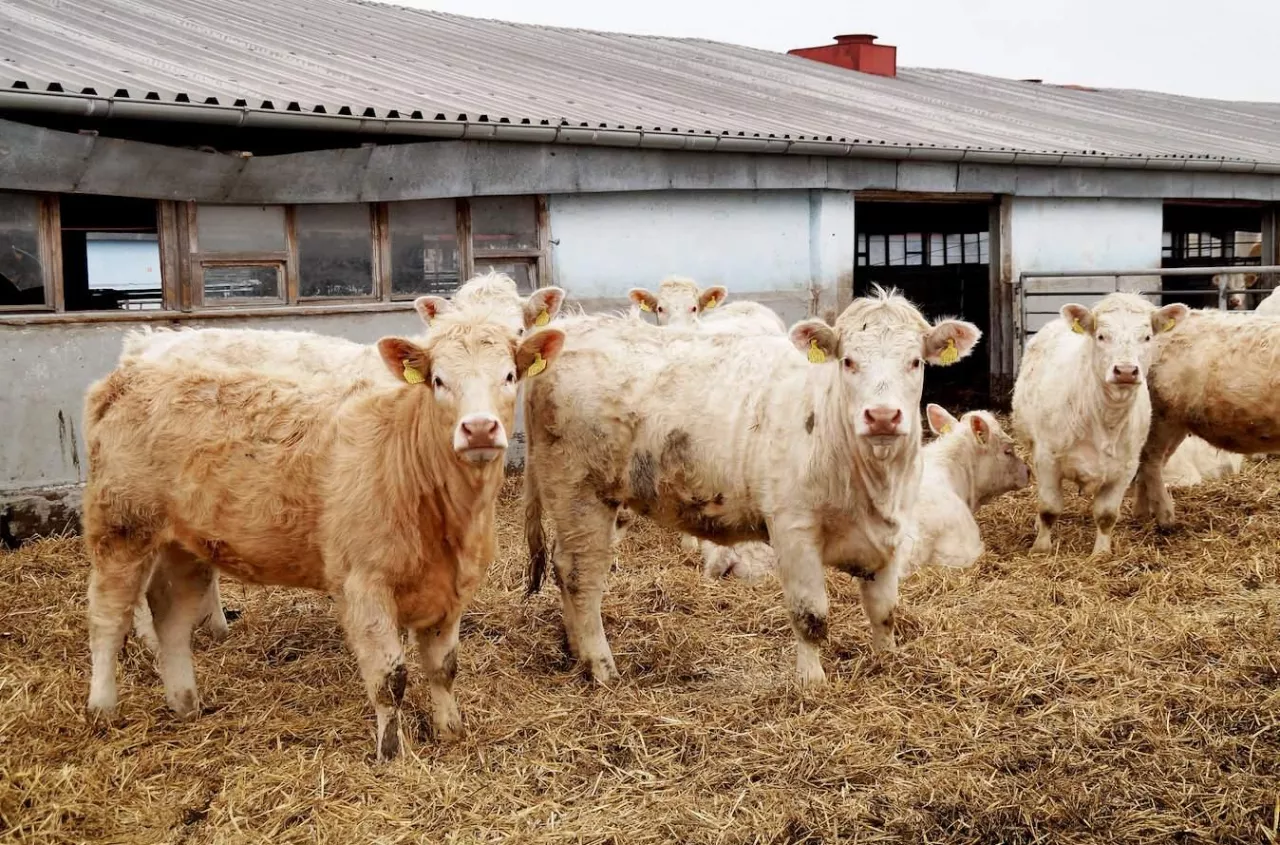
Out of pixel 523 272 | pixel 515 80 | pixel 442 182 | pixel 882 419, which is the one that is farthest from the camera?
pixel 515 80

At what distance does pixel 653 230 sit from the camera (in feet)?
42.0

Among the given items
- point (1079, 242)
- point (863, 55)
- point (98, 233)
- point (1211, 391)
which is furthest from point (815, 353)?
point (863, 55)

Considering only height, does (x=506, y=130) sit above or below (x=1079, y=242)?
above

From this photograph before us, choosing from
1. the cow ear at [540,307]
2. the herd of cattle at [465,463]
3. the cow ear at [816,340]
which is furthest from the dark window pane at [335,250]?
the cow ear at [816,340]

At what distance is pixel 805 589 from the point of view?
18.3 feet

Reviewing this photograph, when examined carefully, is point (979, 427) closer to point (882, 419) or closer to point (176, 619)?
point (882, 419)

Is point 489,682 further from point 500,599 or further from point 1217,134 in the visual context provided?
point 1217,134

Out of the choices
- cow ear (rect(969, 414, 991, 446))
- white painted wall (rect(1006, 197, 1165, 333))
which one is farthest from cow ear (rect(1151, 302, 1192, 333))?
white painted wall (rect(1006, 197, 1165, 333))

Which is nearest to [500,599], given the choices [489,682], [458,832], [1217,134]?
[489,682]

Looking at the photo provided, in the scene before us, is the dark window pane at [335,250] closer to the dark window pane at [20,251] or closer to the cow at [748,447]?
the dark window pane at [20,251]

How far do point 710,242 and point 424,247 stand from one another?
334 cm

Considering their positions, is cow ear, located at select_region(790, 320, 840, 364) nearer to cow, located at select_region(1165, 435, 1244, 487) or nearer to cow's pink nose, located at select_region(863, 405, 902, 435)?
cow's pink nose, located at select_region(863, 405, 902, 435)

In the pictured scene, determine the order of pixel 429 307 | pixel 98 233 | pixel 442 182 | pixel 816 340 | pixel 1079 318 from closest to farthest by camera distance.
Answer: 1. pixel 816 340
2. pixel 429 307
3. pixel 1079 318
4. pixel 98 233
5. pixel 442 182

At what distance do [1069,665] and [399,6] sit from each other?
55.0 ft
